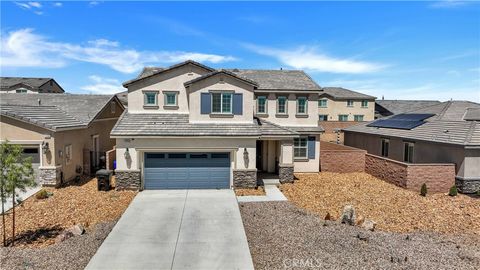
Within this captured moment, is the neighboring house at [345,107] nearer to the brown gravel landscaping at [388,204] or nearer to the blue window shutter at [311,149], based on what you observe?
the blue window shutter at [311,149]

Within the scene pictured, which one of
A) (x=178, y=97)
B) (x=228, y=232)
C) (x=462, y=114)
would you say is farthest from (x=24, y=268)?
(x=462, y=114)

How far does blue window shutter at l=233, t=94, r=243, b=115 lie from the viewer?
17.3 metres

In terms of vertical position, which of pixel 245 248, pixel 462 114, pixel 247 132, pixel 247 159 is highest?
pixel 462 114

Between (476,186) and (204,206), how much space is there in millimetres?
15302

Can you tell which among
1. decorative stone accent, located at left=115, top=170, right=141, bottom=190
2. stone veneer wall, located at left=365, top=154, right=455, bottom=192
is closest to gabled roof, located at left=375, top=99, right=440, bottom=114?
stone veneer wall, located at left=365, top=154, right=455, bottom=192

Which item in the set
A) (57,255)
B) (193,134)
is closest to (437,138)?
(193,134)

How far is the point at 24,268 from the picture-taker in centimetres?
788

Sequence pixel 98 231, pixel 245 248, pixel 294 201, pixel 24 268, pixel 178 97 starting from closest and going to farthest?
pixel 24 268
pixel 245 248
pixel 98 231
pixel 294 201
pixel 178 97

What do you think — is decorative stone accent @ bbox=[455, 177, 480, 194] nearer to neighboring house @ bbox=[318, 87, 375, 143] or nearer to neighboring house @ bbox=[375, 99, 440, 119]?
neighboring house @ bbox=[318, 87, 375, 143]

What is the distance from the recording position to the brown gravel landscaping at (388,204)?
1182cm

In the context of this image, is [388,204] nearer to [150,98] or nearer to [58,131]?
[150,98]

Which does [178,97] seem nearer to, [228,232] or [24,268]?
[228,232]

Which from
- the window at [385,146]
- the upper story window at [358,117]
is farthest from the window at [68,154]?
the upper story window at [358,117]
